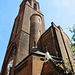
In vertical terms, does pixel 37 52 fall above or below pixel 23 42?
below

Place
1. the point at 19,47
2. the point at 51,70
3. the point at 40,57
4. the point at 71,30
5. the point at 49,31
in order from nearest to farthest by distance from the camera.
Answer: the point at 71,30 → the point at 51,70 → the point at 40,57 → the point at 19,47 → the point at 49,31

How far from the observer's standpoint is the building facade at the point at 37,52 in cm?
877

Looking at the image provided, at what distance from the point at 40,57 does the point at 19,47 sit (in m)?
5.06

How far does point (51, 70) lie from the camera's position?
789 centimetres

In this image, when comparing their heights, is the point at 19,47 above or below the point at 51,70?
above

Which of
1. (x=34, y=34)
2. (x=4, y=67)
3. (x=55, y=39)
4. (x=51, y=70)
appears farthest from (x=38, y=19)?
(x=51, y=70)

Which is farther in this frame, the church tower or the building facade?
the church tower

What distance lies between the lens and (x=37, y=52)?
1155 centimetres

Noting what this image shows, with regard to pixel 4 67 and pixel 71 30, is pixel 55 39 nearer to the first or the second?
pixel 71 30

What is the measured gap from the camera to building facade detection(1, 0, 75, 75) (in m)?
8.77

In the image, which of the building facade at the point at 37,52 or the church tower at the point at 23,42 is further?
the church tower at the point at 23,42

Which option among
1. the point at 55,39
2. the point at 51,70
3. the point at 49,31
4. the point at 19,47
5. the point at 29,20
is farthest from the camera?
the point at 29,20

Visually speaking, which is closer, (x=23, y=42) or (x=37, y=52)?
(x=37, y=52)

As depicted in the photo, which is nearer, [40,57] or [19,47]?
[40,57]
